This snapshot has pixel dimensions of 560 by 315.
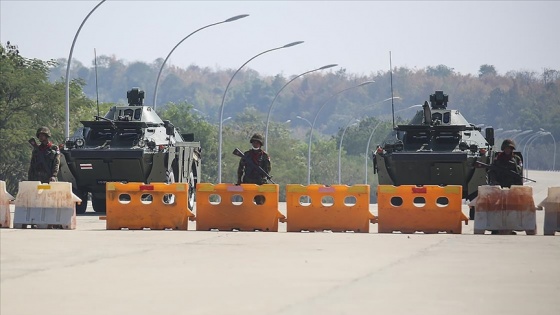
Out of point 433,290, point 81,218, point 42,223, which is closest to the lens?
point 433,290

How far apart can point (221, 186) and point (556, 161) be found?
165 m

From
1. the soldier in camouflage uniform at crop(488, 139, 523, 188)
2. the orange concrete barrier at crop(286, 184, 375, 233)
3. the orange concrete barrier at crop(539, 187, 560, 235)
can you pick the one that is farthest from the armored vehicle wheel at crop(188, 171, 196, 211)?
the orange concrete barrier at crop(539, 187, 560, 235)

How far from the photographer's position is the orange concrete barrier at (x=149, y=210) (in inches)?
1016

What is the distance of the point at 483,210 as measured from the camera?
83.1 ft

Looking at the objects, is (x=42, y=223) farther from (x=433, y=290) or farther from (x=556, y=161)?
(x=556, y=161)

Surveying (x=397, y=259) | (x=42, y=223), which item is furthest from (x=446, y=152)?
(x=397, y=259)

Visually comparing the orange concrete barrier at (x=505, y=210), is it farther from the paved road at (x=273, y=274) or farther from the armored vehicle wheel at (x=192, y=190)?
the armored vehicle wheel at (x=192, y=190)

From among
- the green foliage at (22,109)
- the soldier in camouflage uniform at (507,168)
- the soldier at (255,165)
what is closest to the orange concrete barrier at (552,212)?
the soldier in camouflage uniform at (507,168)

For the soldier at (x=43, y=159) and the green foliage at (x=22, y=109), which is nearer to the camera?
the soldier at (x=43, y=159)

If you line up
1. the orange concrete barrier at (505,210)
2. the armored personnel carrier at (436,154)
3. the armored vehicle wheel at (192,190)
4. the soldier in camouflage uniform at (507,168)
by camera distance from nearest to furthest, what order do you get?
A: 1. the orange concrete barrier at (505,210)
2. the soldier in camouflage uniform at (507,168)
3. the armored personnel carrier at (436,154)
4. the armored vehicle wheel at (192,190)

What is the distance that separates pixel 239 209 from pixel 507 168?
499cm

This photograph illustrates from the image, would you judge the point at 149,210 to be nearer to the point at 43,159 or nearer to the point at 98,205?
the point at 43,159

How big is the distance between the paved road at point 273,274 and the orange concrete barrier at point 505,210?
172 cm

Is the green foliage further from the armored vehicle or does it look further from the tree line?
the armored vehicle
